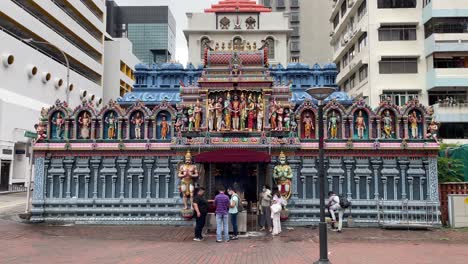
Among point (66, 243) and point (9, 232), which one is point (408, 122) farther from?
point (9, 232)

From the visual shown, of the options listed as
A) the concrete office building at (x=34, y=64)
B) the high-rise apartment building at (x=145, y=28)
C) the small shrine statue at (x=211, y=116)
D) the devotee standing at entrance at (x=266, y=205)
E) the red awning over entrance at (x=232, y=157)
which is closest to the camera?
the devotee standing at entrance at (x=266, y=205)

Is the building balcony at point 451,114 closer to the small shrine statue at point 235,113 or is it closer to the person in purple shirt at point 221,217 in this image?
the small shrine statue at point 235,113

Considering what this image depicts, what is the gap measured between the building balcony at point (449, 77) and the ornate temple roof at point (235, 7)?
18.2 m

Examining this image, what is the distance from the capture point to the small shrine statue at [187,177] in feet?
67.4

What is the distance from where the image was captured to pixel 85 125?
72.5 feet

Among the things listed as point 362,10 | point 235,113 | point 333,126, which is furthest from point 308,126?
point 362,10

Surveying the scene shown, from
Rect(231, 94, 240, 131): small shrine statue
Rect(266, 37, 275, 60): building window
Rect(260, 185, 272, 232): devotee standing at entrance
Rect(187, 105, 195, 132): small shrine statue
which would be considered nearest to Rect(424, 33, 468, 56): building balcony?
Rect(266, 37, 275, 60): building window

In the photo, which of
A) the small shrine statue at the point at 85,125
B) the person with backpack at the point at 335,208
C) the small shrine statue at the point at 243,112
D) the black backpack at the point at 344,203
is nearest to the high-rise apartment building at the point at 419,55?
the small shrine statue at the point at 243,112

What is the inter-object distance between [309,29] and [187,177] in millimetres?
68106

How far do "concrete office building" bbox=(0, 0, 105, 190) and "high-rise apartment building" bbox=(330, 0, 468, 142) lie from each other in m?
27.6

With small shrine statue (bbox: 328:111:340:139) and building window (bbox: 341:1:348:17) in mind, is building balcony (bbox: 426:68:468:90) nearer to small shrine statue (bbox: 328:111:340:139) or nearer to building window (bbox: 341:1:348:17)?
building window (bbox: 341:1:348:17)

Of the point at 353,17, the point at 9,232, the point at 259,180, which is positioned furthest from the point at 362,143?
the point at 353,17

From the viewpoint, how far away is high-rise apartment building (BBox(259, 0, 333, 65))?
80688mm

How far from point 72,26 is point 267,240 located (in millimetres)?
47957
